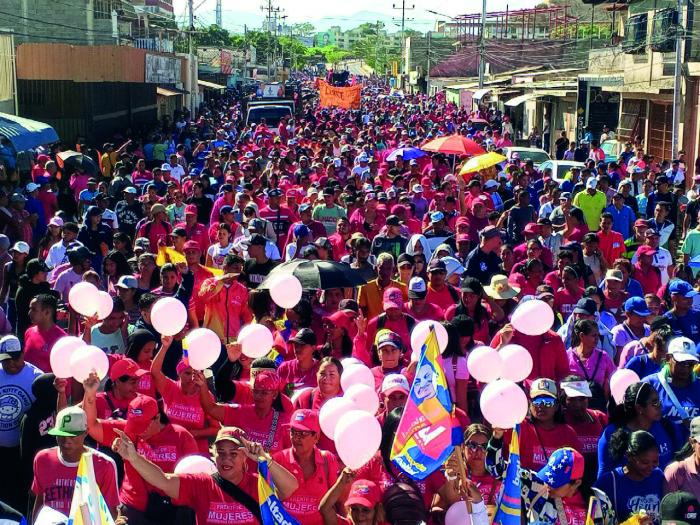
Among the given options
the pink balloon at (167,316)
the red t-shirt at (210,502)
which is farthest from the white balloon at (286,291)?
the red t-shirt at (210,502)

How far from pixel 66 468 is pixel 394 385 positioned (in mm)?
1803

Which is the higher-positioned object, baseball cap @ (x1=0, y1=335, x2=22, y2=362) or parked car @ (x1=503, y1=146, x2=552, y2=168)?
baseball cap @ (x1=0, y1=335, x2=22, y2=362)

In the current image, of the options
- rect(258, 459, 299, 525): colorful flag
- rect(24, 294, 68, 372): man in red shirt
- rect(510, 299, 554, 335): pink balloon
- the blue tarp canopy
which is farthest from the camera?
the blue tarp canopy

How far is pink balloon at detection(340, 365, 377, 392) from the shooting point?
6.30m

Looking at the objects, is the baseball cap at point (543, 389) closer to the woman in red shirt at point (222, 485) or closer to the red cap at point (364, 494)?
the red cap at point (364, 494)

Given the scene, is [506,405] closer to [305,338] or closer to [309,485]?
[309,485]

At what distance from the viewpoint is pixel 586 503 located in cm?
542

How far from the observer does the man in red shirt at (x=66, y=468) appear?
18.0 ft

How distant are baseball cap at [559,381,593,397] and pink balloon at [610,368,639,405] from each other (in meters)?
0.35

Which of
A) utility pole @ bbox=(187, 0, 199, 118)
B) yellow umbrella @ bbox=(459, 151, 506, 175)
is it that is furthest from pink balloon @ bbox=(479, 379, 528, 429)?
utility pole @ bbox=(187, 0, 199, 118)

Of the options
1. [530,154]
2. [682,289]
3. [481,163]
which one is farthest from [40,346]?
[530,154]

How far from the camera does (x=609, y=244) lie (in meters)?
11.5

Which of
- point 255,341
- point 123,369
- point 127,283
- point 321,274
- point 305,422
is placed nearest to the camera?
point 305,422

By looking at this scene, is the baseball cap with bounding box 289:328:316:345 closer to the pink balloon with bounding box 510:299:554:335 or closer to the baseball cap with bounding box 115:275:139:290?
the pink balloon with bounding box 510:299:554:335
